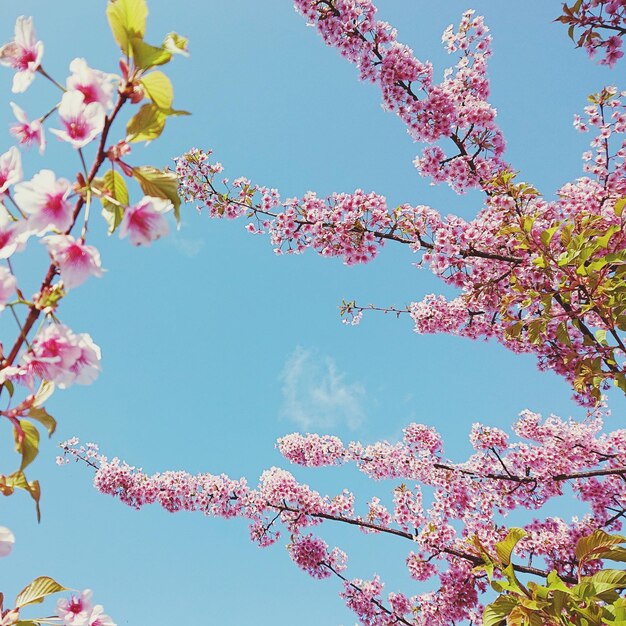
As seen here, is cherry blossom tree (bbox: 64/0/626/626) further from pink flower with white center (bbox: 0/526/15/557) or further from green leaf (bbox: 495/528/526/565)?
pink flower with white center (bbox: 0/526/15/557)

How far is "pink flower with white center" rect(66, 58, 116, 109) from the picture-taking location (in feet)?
3.50

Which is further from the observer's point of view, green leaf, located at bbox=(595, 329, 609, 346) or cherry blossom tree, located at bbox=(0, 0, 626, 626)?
green leaf, located at bbox=(595, 329, 609, 346)

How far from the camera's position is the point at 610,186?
5305 mm

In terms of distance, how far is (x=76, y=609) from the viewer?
1.36 m

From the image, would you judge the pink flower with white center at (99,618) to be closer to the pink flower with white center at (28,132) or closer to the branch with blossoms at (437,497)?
the pink flower with white center at (28,132)

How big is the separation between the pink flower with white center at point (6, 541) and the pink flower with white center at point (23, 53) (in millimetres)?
1068

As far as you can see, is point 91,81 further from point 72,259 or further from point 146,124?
point 72,259

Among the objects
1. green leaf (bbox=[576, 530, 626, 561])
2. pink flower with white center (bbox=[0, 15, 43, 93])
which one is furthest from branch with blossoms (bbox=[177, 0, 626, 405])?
pink flower with white center (bbox=[0, 15, 43, 93])

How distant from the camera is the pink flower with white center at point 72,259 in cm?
97

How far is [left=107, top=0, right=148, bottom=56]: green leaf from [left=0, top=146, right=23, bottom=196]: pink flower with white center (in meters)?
0.37

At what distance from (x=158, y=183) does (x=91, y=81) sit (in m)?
0.28

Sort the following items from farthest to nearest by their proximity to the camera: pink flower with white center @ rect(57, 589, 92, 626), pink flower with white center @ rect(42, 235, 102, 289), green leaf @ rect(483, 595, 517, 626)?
green leaf @ rect(483, 595, 517, 626)
pink flower with white center @ rect(57, 589, 92, 626)
pink flower with white center @ rect(42, 235, 102, 289)

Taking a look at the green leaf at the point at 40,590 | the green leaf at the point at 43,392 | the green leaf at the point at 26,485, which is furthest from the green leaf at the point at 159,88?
the green leaf at the point at 40,590

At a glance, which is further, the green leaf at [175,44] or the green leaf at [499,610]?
the green leaf at [499,610]
